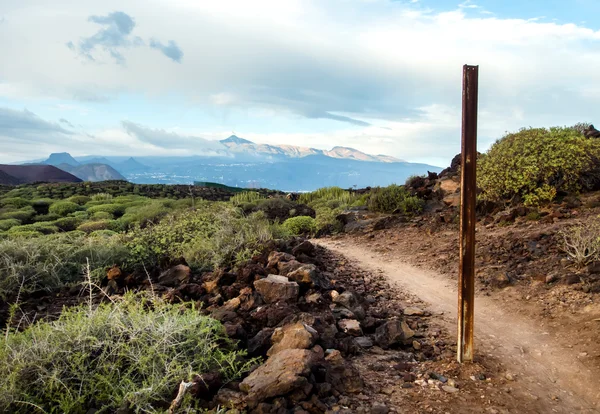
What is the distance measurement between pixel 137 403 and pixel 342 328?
2.39 metres

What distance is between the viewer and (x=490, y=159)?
11430 mm

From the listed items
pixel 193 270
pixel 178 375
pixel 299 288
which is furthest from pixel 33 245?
pixel 178 375

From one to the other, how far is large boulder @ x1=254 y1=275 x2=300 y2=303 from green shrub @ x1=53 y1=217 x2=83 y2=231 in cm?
1139

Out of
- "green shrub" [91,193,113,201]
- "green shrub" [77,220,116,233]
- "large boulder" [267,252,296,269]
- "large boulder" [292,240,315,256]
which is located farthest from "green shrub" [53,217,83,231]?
"large boulder" [267,252,296,269]

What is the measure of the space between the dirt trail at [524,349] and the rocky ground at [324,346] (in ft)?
0.74

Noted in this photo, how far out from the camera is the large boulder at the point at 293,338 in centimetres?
404

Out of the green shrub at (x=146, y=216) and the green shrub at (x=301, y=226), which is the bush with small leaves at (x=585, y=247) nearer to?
the green shrub at (x=301, y=226)

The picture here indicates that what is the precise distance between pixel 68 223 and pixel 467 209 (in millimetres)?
14452

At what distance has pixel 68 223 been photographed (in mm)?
15273

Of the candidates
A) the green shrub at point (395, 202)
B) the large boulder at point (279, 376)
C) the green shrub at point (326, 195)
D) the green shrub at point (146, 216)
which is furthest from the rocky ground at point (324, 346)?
the green shrub at point (326, 195)

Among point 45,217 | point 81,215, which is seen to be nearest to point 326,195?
point 81,215

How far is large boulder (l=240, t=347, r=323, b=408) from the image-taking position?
10.8 ft

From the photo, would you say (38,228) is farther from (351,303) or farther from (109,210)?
(351,303)

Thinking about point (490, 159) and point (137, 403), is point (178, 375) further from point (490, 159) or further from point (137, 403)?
point (490, 159)
